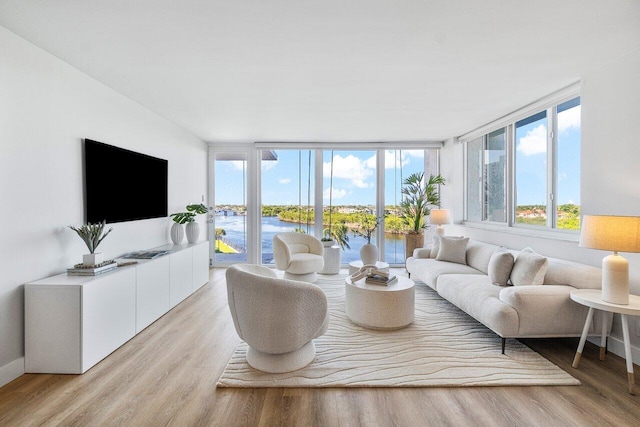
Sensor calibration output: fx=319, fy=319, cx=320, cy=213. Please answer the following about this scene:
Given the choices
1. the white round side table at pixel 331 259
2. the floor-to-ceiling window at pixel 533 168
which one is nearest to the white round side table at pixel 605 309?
the floor-to-ceiling window at pixel 533 168

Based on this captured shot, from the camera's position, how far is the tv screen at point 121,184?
3027 mm

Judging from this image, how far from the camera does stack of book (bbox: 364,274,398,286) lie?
3254 mm

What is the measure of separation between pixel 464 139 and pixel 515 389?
4333mm

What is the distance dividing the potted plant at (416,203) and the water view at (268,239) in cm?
45

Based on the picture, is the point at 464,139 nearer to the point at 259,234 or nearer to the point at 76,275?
the point at 259,234

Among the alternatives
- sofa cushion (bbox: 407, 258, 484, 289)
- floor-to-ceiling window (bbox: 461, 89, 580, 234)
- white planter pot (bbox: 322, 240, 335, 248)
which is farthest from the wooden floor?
white planter pot (bbox: 322, 240, 335, 248)

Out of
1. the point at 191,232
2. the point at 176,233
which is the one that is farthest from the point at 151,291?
the point at 191,232

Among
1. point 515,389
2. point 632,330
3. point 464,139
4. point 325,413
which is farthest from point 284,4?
point 464,139

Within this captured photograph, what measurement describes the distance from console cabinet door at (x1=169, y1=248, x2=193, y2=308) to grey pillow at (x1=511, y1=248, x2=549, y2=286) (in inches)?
147

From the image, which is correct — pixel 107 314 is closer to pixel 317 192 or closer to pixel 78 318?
pixel 78 318

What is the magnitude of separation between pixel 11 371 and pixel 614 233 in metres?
4.38

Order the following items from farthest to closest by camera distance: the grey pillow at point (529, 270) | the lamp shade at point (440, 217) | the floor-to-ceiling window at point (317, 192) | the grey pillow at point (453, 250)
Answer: the floor-to-ceiling window at point (317, 192) → the lamp shade at point (440, 217) → the grey pillow at point (453, 250) → the grey pillow at point (529, 270)

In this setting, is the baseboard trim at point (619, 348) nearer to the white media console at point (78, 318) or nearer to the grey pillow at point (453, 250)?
the grey pillow at point (453, 250)

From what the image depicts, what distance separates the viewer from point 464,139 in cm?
555
